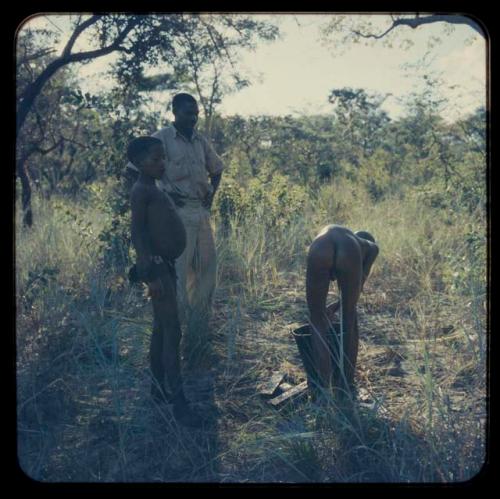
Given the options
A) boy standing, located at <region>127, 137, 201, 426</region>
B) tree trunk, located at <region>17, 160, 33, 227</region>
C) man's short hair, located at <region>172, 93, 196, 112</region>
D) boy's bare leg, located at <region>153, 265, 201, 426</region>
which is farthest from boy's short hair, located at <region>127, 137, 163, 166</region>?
tree trunk, located at <region>17, 160, 33, 227</region>

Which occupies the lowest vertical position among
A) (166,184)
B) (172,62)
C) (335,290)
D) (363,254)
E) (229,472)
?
(229,472)

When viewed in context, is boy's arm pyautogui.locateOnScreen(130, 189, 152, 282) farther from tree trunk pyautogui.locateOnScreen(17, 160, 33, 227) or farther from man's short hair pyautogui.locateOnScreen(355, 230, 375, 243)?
tree trunk pyautogui.locateOnScreen(17, 160, 33, 227)

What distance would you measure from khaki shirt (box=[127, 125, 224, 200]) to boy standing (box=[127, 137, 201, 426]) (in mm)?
1202

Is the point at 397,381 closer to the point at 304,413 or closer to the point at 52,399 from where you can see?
the point at 304,413

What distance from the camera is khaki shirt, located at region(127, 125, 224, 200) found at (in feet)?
14.5

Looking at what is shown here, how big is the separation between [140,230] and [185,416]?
100cm

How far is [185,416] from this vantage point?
3178 mm

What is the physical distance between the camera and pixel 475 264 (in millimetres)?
4520

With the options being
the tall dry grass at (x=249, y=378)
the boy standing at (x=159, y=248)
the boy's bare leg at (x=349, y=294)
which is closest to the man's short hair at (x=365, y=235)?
the boy's bare leg at (x=349, y=294)

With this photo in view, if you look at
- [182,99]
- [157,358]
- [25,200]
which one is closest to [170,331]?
[157,358]

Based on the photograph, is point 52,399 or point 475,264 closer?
point 52,399

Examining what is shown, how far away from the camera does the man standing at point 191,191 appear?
4.37 meters
